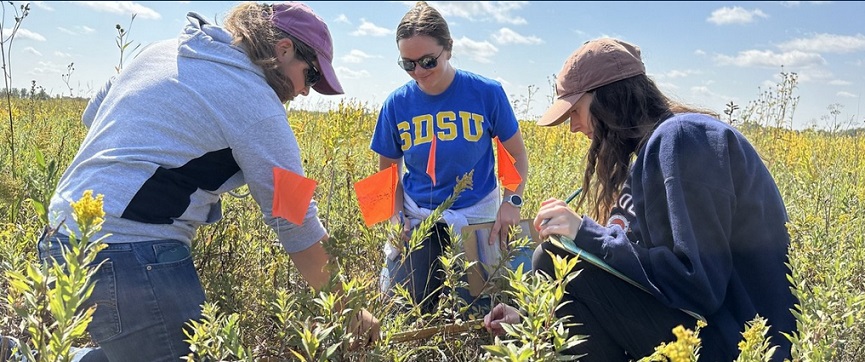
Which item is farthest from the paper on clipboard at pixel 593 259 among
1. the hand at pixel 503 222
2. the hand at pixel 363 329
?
the hand at pixel 503 222

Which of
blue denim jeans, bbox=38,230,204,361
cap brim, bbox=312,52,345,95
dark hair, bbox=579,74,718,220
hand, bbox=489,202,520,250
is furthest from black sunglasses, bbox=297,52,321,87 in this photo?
hand, bbox=489,202,520,250

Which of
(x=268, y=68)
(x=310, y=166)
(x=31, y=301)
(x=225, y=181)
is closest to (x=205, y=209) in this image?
(x=225, y=181)

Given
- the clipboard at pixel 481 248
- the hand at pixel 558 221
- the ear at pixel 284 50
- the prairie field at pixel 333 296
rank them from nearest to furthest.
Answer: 1. the prairie field at pixel 333 296
2. the hand at pixel 558 221
3. the ear at pixel 284 50
4. the clipboard at pixel 481 248

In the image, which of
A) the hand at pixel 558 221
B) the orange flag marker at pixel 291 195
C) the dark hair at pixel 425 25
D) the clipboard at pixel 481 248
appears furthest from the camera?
the dark hair at pixel 425 25

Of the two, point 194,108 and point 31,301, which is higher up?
point 194,108

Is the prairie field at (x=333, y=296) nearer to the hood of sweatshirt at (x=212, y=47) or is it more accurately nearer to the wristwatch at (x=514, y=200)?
the hood of sweatshirt at (x=212, y=47)

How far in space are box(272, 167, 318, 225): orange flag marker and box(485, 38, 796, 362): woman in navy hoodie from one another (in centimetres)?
70

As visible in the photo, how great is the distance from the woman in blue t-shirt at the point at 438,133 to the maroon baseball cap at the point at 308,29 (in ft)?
2.87

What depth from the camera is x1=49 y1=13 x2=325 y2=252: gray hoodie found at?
67.5 inches

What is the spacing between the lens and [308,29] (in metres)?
1.96

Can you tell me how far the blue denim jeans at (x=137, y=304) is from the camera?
1.69 metres

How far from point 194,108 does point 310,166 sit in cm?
197

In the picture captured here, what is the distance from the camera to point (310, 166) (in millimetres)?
3713

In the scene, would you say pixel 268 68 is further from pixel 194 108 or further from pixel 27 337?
pixel 27 337
